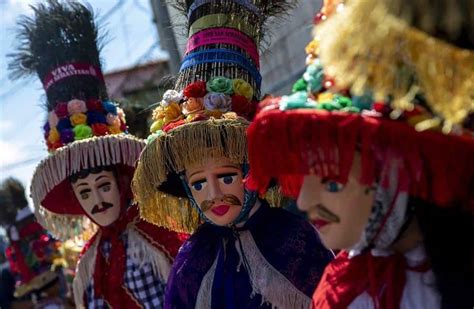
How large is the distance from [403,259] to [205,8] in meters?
1.45

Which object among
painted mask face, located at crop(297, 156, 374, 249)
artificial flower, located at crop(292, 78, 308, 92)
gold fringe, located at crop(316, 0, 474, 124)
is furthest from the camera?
artificial flower, located at crop(292, 78, 308, 92)

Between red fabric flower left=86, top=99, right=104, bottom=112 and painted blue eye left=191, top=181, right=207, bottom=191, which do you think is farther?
red fabric flower left=86, top=99, right=104, bottom=112

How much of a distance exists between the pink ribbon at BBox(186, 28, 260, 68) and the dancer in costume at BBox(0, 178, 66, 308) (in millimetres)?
3399

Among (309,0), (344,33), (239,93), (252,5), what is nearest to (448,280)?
(344,33)

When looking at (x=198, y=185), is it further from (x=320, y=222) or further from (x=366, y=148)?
(x=366, y=148)

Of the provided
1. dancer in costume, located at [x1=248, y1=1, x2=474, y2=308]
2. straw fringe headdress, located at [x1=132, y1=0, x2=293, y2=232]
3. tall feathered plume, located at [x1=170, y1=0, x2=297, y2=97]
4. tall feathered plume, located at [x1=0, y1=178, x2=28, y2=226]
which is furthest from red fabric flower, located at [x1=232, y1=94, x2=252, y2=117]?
tall feathered plume, located at [x1=0, y1=178, x2=28, y2=226]

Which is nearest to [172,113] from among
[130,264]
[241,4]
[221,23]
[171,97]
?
[171,97]

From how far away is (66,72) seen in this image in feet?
12.7

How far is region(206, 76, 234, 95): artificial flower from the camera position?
281 centimetres

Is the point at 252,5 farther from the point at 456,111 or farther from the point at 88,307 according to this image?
the point at 88,307

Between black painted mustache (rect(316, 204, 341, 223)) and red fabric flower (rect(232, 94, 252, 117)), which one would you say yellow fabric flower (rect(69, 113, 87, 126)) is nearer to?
red fabric flower (rect(232, 94, 252, 117))

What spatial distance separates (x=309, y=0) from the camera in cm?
664

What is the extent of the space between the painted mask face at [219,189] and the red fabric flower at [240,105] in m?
0.21

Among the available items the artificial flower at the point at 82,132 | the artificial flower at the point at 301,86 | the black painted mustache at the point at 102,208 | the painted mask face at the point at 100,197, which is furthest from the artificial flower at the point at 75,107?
the artificial flower at the point at 301,86
